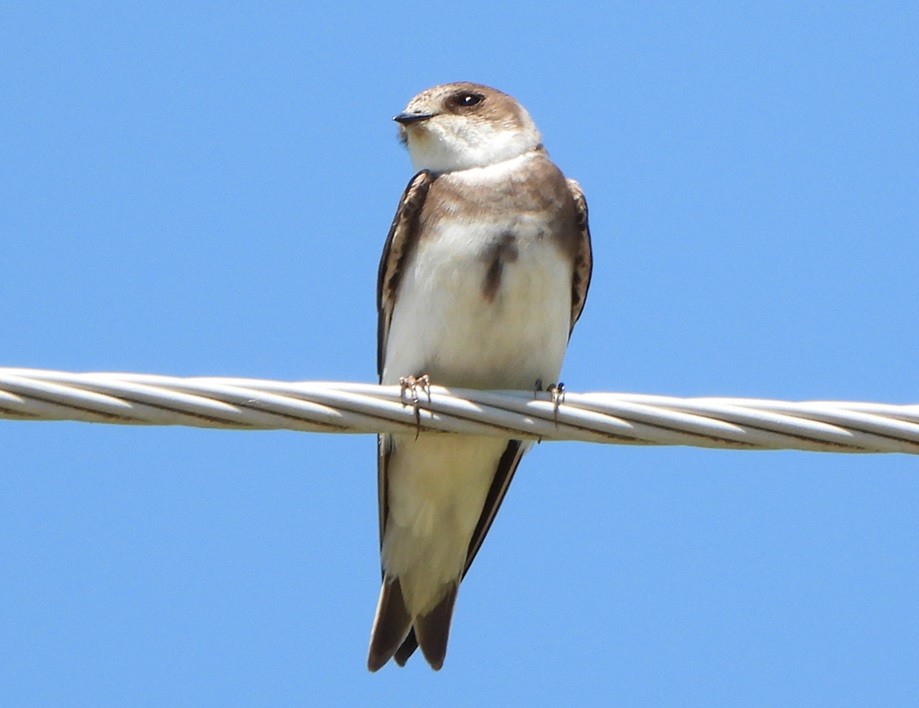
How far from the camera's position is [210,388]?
3.58 m

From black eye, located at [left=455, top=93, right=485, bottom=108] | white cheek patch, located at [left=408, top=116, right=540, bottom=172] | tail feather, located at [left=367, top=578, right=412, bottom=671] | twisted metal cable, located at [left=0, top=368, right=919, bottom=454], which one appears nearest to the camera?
twisted metal cable, located at [left=0, top=368, right=919, bottom=454]

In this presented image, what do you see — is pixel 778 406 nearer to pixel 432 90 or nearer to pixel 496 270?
pixel 496 270

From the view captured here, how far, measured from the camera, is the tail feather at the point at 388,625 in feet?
18.2

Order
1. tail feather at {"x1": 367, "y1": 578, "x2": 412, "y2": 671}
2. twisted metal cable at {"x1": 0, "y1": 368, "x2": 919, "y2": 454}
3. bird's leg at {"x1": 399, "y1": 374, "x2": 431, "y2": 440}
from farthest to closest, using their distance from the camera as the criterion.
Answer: tail feather at {"x1": 367, "y1": 578, "x2": 412, "y2": 671}, bird's leg at {"x1": 399, "y1": 374, "x2": 431, "y2": 440}, twisted metal cable at {"x1": 0, "y1": 368, "x2": 919, "y2": 454}

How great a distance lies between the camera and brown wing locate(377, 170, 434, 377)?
558cm

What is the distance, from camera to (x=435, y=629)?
18.6 feet

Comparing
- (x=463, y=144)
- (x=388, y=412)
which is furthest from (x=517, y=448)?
(x=388, y=412)

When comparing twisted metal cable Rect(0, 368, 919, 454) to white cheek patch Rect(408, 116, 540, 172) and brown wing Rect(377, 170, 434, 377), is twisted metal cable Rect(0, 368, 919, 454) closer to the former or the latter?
brown wing Rect(377, 170, 434, 377)

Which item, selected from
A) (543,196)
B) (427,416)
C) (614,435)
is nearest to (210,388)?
(427,416)

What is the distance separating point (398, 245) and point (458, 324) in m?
0.44

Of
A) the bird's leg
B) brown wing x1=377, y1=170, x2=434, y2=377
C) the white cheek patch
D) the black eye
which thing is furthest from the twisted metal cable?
the black eye

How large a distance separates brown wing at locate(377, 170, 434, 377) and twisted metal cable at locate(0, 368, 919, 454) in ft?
5.75

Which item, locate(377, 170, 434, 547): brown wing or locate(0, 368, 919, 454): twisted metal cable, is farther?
locate(377, 170, 434, 547): brown wing

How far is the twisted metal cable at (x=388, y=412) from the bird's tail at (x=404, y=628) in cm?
188
